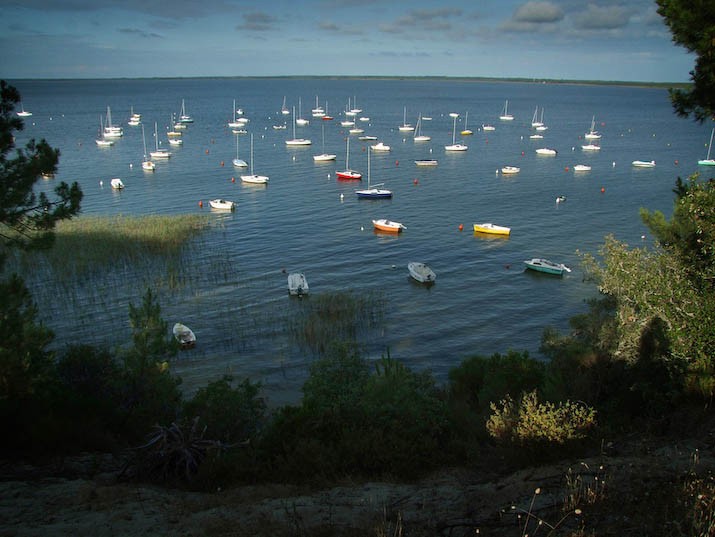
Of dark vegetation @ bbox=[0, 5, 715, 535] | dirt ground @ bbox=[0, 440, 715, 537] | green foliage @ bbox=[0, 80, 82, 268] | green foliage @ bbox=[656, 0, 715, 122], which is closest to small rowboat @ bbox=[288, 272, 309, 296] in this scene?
dark vegetation @ bbox=[0, 5, 715, 535]

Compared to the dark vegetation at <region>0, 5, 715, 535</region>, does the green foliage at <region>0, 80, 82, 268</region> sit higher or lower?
higher

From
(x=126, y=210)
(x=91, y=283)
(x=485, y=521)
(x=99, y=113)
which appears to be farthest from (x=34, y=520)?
(x=99, y=113)

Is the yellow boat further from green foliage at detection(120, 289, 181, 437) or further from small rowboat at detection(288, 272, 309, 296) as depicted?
green foliage at detection(120, 289, 181, 437)

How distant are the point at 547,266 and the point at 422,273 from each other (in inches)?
364

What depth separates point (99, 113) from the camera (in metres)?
169

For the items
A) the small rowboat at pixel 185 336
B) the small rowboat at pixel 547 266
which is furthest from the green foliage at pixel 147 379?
the small rowboat at pixel 547 266

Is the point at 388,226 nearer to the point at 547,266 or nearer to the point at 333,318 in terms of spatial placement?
the point at 547,266

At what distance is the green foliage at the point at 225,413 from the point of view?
48.6 ft

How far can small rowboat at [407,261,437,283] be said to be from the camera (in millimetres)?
38969

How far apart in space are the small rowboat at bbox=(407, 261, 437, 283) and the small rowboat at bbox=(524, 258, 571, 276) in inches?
289

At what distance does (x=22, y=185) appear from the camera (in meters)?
14.8

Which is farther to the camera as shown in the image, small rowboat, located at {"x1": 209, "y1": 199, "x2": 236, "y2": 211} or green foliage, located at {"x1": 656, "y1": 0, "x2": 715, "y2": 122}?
small rowboat, located at {"x1": 209, "y1": 199, "x2": 236, "y2": 211}

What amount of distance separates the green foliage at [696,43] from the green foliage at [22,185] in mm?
16497

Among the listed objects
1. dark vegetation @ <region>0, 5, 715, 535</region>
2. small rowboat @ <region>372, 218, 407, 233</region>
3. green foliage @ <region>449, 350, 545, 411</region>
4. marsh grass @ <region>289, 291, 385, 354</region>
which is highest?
dark vegetation @ <region>0, 5, 715, 535</region>
